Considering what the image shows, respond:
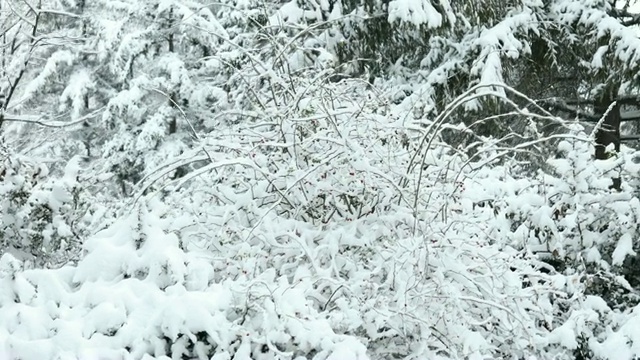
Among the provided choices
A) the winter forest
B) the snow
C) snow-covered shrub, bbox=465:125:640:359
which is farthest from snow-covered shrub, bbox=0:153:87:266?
the snow

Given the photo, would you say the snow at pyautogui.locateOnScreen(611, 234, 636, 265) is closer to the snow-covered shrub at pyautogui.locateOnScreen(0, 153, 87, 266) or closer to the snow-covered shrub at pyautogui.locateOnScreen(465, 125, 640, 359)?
the snow-covered shrub at pyautogui.locateOnScreen(465, 125, 640, 359)

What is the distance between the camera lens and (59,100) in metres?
14.9

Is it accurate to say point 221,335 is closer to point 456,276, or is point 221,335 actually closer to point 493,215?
point 456,276

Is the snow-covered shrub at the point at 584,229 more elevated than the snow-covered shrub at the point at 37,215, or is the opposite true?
the snow-covered shrub at the point at 37,215

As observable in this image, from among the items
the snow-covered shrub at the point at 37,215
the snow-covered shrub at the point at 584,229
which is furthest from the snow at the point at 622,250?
the snow-covered shrub at the point at 37,215

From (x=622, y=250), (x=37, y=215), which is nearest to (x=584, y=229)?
(x=622, y=250)

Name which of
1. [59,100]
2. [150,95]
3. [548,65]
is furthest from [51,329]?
[59,100]

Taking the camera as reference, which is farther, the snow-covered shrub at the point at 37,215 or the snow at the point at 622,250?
the snow-covered shrub at the point at 37,215

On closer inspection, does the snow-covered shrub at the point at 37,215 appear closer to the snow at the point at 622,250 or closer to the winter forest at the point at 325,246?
the winter forest at the point at 325,246

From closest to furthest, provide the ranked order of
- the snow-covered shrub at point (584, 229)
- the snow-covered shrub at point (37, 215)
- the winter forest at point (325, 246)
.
→ 1. the winter forest at point (325, 246)
2. the snow-covered shrub at point (584, 229)
3. the snow-covered shrub at point (37, 215)

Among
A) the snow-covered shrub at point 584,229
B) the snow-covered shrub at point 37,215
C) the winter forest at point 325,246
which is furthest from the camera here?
the snow-covered shrub at point 37,215

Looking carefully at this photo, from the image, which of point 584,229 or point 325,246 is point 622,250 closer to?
point 584,229

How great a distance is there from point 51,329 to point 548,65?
9235 millimetres

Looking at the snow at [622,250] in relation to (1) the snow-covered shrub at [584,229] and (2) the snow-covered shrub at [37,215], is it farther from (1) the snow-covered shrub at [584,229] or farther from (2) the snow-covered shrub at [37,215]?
(2) the snow-covered shrub at [37,215]
